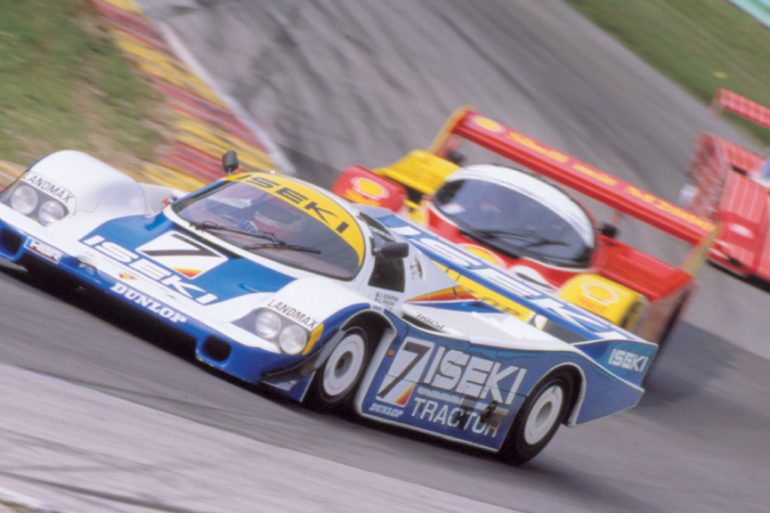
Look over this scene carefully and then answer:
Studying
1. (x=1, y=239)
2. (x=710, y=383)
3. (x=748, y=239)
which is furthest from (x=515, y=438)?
(x=748, y=239)

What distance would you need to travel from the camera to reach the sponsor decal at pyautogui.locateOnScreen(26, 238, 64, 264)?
6.31 m

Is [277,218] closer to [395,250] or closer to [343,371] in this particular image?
[395,250]

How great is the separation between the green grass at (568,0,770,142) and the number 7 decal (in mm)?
16168

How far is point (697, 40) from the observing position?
2391 cm

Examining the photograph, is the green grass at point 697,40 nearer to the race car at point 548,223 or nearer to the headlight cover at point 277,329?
the race car at point 548,223

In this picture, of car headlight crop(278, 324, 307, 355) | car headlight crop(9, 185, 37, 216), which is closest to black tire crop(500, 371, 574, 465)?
car headlight crop(278, 324, 307, 355)

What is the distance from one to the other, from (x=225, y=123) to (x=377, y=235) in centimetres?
619

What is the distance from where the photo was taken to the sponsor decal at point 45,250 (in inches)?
249

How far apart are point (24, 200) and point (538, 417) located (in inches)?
109

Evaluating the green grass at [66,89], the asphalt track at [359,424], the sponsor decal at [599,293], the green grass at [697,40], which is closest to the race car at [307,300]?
the asphalt track at [359,424]

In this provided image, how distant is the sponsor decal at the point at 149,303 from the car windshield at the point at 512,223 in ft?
14.4

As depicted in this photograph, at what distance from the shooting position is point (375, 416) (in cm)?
639

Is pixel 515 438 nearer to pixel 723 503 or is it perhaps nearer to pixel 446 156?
pixel 723 503

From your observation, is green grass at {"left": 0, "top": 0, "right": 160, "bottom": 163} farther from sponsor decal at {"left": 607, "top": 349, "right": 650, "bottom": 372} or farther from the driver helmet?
sponsor decal at {"left": 607, "top": 349, "right": 650, "bottom": 372}
